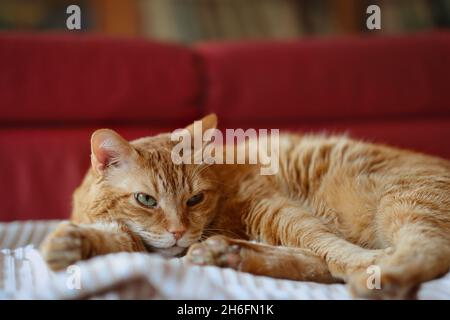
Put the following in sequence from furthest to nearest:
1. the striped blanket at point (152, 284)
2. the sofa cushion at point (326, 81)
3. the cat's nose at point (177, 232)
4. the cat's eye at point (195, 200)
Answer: the sofa cushion at point (326, 81) < the cat's eye at point (195, 200) < the cat's nose at point (177, 232) < the striped blanket at point (152, 284)

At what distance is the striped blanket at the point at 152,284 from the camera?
992mm

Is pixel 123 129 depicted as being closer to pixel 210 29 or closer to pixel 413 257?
pixel 413 257

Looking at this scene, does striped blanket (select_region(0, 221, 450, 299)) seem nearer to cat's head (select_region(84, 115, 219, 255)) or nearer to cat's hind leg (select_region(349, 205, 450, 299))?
cat's hind leg (select_region(349, 205, 450, 299))

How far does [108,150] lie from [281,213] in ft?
1.77

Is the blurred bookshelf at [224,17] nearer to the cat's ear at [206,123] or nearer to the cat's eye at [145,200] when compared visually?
the cat's ear at [206,123]

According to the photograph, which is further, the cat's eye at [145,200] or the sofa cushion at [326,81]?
the sofa cushion at [326,81]

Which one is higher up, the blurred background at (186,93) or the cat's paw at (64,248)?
the blurred background at (186,93)

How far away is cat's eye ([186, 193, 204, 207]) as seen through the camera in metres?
1.39

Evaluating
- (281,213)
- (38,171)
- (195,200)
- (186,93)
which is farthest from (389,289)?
(38,171)

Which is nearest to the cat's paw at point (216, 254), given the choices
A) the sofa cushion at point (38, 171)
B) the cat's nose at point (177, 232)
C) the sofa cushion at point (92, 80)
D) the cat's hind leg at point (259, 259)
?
the cat's hind leg at point (259, 259)

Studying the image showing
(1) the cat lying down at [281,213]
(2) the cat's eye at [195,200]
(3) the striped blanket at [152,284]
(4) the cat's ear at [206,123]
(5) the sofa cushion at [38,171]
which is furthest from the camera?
(5) the sofa cushion at [38,171]

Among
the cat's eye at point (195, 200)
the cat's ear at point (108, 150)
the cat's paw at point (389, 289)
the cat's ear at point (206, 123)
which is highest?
the cat's ear at point (206, 123)

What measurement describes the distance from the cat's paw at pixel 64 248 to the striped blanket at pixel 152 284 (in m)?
0.03
